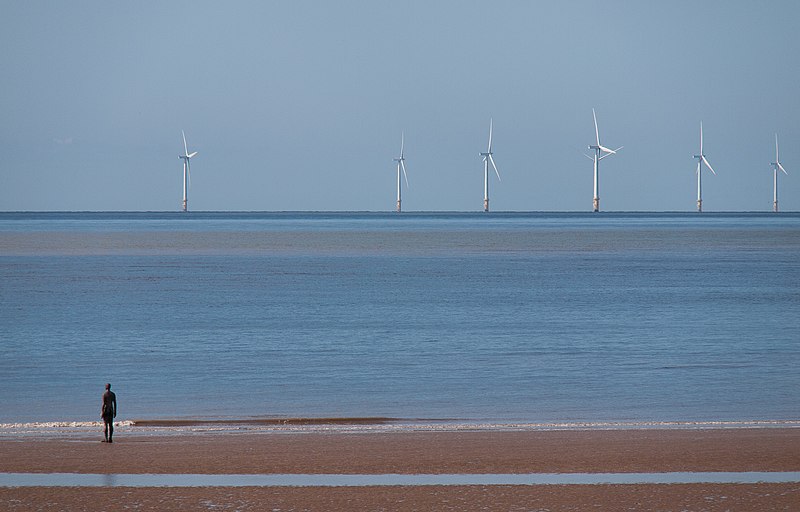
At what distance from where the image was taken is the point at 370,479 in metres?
13.4

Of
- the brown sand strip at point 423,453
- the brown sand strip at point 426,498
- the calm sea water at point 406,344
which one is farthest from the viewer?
the calm sea water at point 406,344

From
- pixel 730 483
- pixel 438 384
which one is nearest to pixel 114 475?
pixel 730 483

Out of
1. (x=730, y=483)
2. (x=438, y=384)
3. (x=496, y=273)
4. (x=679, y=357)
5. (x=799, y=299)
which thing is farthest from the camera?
(x=496, y=273)

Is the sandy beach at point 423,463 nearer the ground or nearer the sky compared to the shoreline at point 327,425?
nearer the sky

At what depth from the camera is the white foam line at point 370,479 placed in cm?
1305

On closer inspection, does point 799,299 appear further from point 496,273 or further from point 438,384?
point 438,384

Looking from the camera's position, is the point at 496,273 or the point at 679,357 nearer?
the point at 679,357

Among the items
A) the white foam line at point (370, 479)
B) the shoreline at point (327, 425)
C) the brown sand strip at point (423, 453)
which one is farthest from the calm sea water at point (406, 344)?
the white foam line at point (370, 479)

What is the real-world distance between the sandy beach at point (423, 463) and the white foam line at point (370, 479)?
255 millimetres

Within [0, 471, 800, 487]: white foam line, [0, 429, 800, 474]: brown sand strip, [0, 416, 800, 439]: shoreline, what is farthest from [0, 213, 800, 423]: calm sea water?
[0, 471, 800, 487]: white foam line

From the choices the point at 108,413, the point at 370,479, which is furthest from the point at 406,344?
the point at 370,479

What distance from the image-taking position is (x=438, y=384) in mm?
23266

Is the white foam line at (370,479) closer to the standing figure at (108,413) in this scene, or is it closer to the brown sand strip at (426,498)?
the brown sand strip at (426,498)

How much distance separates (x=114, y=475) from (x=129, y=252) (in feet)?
282
